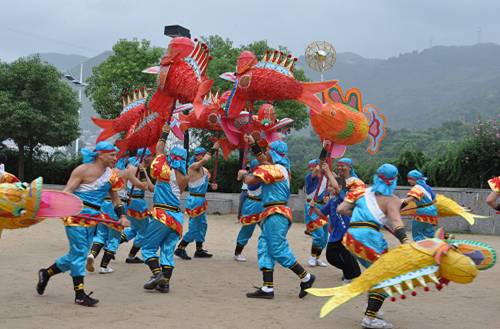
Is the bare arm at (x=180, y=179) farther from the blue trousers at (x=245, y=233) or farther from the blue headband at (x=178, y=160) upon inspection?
the blue trousers at (x=245, y=233)

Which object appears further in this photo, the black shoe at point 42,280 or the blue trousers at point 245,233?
the blue trousers at point 245,233

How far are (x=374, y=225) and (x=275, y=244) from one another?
1.45m

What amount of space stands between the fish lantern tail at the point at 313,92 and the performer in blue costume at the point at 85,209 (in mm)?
3173

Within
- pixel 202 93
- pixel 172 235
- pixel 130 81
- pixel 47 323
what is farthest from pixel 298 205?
pixel 47 323

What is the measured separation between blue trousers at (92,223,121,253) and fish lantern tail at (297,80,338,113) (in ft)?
11.0

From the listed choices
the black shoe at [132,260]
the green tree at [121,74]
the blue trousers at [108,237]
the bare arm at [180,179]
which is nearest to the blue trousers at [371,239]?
the bare arm at [180,179]

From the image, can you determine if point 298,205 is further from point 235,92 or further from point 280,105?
point 235,92

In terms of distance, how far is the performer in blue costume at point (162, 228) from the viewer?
22.7 ft

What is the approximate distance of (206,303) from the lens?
21.5 ft

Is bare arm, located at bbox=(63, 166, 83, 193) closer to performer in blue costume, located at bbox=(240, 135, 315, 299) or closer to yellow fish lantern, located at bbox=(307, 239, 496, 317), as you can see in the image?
performer in blue costume, located at bbox=(240, 135, 315, 299)

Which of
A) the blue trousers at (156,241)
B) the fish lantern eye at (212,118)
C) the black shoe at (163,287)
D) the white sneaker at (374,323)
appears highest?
the fish lantern eye at (212,118)

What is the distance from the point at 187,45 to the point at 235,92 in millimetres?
995

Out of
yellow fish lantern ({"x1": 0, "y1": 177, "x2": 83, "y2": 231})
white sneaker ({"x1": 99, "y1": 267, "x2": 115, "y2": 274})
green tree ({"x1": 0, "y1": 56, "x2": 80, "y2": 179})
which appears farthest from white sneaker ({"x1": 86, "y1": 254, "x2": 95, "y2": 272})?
green tree ({"x1": 0, "y1": 56, "x2": 80, "y2": 179})

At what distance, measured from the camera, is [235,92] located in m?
8.77
